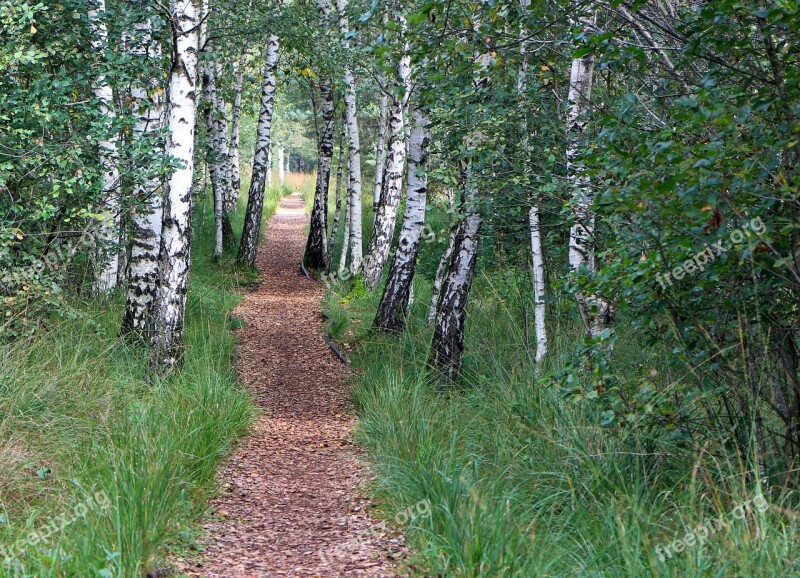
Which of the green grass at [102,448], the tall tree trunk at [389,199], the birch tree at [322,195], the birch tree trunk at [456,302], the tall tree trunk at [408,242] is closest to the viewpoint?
the green grass at [102,448]

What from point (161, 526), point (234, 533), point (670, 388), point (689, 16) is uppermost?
point (689, 16)

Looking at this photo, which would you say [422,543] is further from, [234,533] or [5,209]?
→ [5,209]

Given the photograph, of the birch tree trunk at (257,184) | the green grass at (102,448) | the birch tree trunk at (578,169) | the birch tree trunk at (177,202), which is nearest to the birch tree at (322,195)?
the birch tree trunk at (257,184)

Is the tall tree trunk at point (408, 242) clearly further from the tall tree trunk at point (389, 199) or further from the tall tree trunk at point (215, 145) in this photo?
the tall tree trunk at point (215, 145)

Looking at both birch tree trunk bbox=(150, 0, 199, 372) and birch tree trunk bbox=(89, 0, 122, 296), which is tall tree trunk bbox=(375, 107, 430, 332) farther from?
birch tree trunk bbox=(89, 0, 122, 296)

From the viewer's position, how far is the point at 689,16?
4824mm

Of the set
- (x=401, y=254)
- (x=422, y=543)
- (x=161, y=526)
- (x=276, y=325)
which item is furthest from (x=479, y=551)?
(x=276, y=325)

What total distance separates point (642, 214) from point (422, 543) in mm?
2139

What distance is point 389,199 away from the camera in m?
13.3

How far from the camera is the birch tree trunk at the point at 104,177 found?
7293mm

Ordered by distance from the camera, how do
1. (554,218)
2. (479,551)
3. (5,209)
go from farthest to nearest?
(554,218) → (5,209) → (479,551)

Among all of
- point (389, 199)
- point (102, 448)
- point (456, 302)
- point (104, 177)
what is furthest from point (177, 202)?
point (389, 199)

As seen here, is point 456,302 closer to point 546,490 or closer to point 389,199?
point 546,490

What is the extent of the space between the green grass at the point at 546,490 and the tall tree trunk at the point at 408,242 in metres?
3.36
